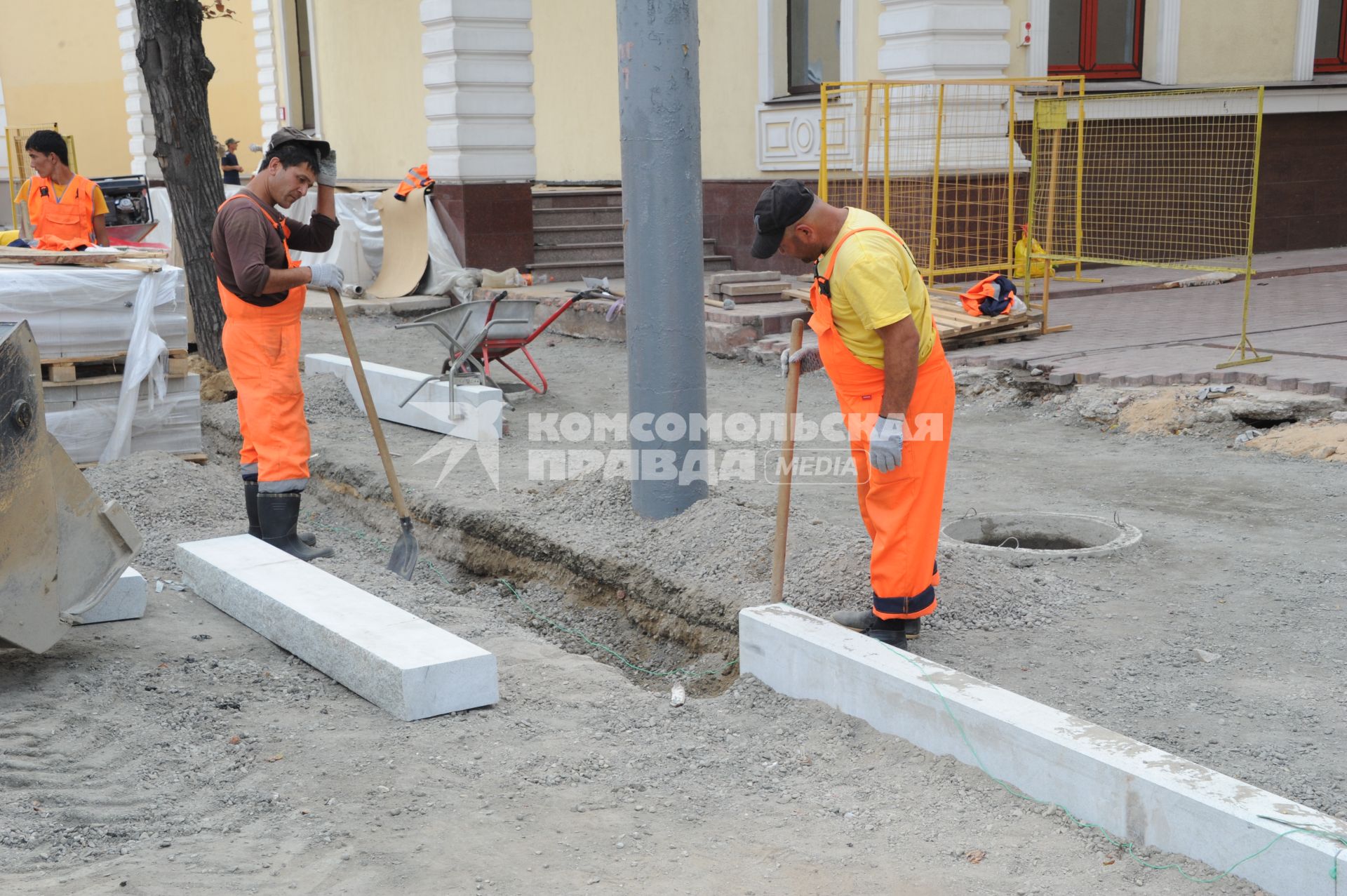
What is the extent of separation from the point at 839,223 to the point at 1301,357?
17.7 ft

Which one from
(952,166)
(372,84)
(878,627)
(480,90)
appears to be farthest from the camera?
(372,84)

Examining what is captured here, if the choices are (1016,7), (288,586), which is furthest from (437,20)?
(288,586)

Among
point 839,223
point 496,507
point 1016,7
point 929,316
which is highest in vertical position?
point 1016,7

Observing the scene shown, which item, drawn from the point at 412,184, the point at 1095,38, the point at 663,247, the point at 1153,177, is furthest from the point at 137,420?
the point at 1095,38

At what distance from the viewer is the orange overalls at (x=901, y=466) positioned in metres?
3.96

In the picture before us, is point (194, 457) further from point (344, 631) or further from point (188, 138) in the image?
point (344, 631)

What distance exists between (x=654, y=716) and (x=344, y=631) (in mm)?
1077

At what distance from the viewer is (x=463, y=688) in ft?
13.1

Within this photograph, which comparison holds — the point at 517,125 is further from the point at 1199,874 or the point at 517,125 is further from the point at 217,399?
the point at 1199,874

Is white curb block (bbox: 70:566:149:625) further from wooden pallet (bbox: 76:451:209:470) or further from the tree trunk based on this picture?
the tree trunk

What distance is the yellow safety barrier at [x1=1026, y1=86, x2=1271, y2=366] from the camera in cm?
1238

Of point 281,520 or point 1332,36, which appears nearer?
point 281,520

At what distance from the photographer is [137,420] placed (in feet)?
23.8

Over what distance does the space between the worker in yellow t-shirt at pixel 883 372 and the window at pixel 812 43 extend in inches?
378
